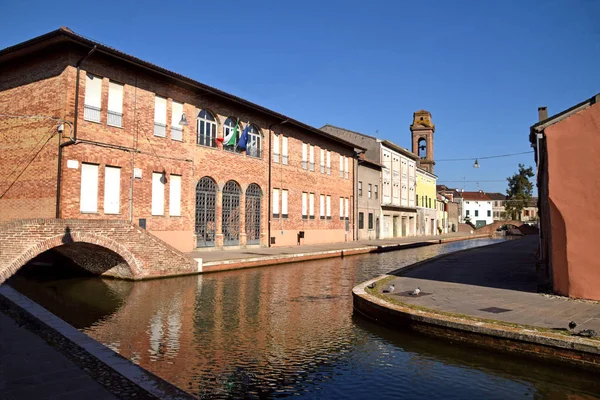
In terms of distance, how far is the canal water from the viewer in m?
5.67

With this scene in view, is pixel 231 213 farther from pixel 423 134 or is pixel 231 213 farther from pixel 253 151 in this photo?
pixel 423 134

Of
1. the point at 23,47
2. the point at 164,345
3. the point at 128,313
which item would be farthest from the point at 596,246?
the point at 23,47

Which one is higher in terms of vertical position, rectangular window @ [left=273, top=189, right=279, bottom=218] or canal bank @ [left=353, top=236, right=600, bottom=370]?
rectangular window @ [left=273, top=189, right=279, bottom=218]

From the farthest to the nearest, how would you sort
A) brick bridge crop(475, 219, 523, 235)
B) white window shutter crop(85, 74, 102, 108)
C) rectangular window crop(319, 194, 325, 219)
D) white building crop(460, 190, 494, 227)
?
white building crop(460, 190, 494, 227) → brick bridge crop(475, 219, 523, 235) → rectangular window crop(319, 194, 325, 219) → white window shutter crop(85, 74, 102, 108)

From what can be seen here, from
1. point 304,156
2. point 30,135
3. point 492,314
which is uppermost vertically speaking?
point 304,156

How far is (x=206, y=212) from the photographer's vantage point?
2256cm

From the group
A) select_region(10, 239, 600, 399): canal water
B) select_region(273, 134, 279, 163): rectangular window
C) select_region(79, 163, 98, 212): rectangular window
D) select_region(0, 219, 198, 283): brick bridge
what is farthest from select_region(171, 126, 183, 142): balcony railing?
select_region(10, 239, 600, 399): canal water

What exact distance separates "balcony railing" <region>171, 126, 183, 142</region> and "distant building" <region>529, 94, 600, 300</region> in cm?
1563

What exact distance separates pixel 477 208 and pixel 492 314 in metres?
108

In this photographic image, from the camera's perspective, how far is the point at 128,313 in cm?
995

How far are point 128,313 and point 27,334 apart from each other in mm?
3190

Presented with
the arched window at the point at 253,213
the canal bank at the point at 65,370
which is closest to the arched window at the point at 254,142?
the arched window at the point at 253,213

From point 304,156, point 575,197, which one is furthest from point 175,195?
point 575,197

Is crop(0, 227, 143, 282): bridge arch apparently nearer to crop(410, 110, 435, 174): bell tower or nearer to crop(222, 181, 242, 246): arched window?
crop(222, 181, 242, 246): arched window
